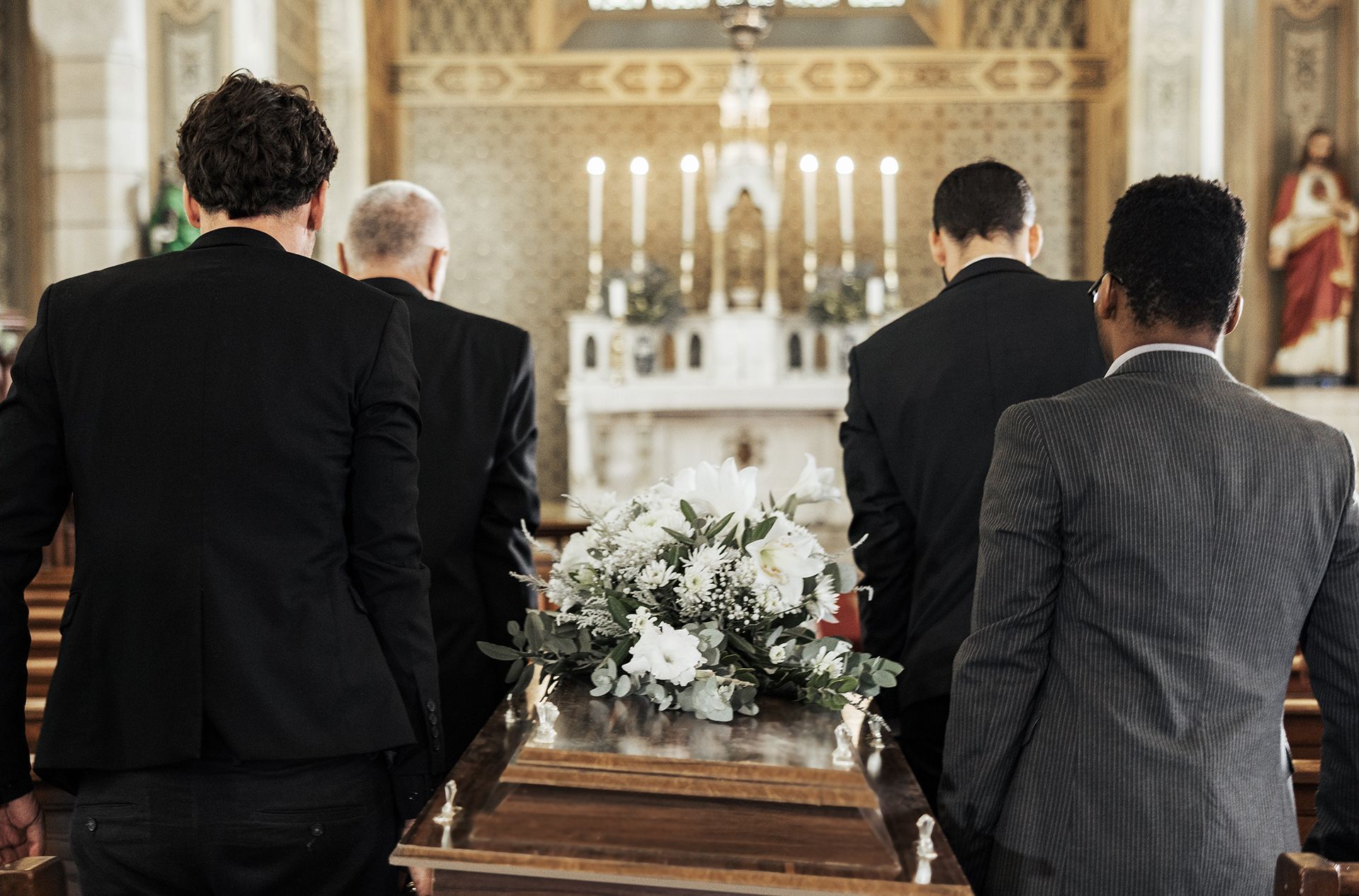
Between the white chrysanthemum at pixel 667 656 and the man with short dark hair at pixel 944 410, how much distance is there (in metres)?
0.87

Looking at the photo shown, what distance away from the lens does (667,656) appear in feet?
5.53

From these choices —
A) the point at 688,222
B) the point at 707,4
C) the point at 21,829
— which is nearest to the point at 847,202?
the point at 688,222

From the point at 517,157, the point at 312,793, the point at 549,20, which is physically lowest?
the point at 312,793

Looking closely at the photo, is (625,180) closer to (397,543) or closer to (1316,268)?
(1316,268)

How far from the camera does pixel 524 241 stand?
34.4ft

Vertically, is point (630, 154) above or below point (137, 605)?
above

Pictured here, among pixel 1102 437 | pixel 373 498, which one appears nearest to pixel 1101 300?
pixel 1102 437

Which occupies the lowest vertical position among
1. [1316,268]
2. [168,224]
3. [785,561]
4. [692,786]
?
[692,786]

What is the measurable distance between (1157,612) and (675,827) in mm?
702

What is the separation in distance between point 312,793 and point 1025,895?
39.4 inches

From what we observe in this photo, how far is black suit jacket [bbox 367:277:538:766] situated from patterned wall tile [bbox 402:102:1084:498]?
768 centimetres

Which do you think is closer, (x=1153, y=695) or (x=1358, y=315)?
(x=1153, y=695)

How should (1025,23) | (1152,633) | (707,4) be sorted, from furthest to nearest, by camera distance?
1. (707,4)
2. (1025,23)
3. (1152,633)

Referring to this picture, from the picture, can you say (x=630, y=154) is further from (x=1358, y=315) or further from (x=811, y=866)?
(x=811, y=866)
